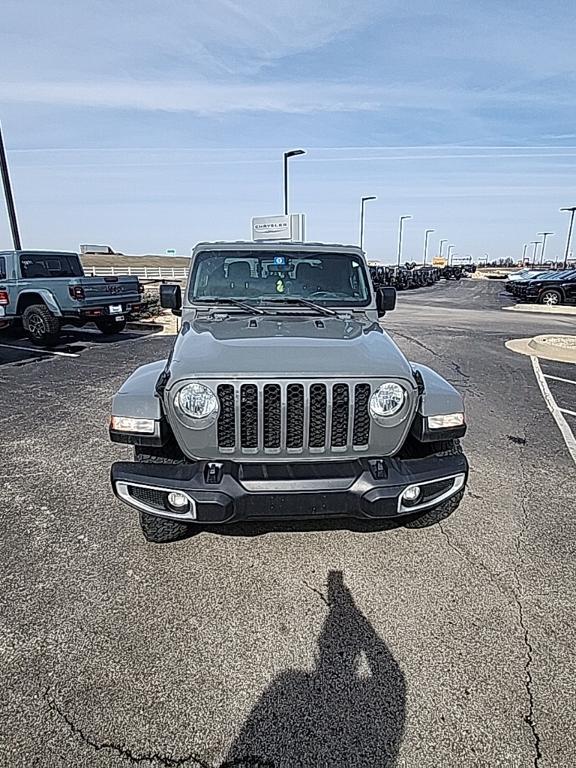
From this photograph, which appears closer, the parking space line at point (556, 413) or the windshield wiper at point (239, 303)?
the windshield wiper at point (239, 303)

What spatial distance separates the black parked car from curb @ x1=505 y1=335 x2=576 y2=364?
39.0 ft

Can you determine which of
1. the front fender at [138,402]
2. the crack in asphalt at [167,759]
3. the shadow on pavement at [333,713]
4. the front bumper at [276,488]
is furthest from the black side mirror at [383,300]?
the crack in asphalt at [167,759]

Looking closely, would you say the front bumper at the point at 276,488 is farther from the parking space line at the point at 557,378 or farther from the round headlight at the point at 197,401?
the parking space line at the point at 557,378

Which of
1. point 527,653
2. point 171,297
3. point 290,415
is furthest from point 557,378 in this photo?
point 290,415

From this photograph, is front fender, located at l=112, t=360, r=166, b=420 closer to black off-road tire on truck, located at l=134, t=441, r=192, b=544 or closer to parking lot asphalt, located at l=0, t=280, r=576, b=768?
black off-road tire on truck, located at l=134, t=441, r=192, b=544

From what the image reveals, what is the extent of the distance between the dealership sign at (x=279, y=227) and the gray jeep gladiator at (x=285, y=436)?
17.5 metres

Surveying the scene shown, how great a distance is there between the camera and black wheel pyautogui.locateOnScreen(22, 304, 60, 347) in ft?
34.2

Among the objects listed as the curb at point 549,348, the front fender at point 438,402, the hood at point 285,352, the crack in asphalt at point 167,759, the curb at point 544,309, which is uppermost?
the hood at point 285,352

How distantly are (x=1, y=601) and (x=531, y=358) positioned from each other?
994cm

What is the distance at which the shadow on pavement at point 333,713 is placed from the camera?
76.0 inches

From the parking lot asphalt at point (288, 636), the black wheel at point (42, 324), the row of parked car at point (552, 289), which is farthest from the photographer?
the row of parked car at point (552, 289)

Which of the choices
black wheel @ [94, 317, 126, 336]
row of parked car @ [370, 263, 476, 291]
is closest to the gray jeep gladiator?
black wheel @ [94, 317, 126, 336]

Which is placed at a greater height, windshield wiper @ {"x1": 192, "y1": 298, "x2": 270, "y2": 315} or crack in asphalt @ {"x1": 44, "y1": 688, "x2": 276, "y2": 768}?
windshield wiper @ {"x1": 192, "y1": 298, "x2": 270, "y2": 315}

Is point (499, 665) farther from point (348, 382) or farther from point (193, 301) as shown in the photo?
point (193, 301)
